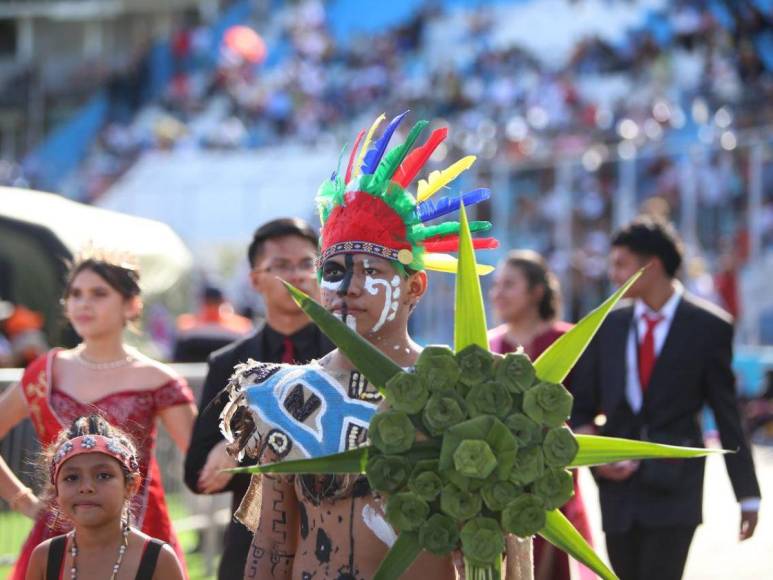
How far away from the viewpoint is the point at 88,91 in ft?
118

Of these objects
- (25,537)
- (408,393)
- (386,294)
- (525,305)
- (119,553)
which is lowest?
(119,553)

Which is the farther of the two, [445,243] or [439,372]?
[445,243]

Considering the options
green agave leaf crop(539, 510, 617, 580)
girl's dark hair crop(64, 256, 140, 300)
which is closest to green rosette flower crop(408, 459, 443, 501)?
green agave leaf crop(539, 510, 617, 580)

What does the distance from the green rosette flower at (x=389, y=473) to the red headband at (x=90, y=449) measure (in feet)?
4.40

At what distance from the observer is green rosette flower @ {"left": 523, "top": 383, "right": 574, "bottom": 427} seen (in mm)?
2832

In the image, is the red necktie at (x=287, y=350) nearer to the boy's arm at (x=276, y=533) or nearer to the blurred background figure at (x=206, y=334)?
the boy's arm at (x=276, y=533)

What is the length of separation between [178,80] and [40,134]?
595cm

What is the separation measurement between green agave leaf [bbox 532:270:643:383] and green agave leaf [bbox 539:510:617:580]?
0.28 meters

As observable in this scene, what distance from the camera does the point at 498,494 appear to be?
9.12ft

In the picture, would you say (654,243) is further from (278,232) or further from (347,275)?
(347,275)

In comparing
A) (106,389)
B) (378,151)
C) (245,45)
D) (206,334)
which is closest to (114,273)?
(106,389)

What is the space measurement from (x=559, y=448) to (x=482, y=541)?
0.79 feet

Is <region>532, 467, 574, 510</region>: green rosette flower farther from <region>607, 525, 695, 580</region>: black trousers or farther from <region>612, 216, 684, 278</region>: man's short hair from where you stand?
<region>612, 216, 684, 278</region>: man's short hair

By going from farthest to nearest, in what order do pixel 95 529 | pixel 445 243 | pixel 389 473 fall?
pixel 95 529
pixel 445 243
pixel 389 473
